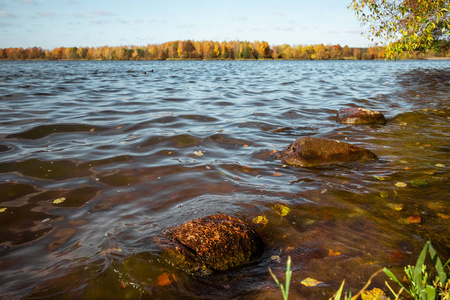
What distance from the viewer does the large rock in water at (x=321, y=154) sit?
536 centimetres

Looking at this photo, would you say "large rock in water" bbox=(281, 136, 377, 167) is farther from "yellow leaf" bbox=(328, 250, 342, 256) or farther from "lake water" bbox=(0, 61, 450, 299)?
"yellow leaf" bbox=(328, 250, 342, 256)

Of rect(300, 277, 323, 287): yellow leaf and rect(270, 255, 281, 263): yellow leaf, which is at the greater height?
rect(300, 277, 323, 287): yellow leaf

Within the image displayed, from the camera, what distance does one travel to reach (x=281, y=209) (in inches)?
148

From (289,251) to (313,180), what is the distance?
198cm

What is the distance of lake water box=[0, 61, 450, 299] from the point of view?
2.56m

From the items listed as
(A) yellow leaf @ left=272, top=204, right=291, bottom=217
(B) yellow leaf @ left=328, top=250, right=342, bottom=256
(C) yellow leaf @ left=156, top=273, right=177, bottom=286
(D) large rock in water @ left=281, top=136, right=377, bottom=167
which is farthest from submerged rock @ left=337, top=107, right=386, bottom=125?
(C) yellow leaf @ left=156, top=273, right=177, bottom=286

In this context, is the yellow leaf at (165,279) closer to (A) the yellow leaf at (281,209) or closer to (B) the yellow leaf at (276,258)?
(B) the yellow leaf at (276,258)

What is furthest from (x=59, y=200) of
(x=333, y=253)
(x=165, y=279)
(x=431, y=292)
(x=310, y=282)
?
(x=431, y=292)

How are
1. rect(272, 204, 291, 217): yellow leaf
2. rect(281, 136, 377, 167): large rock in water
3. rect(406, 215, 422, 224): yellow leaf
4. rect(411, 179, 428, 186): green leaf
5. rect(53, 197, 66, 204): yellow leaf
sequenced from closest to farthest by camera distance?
1. rect(406, 215, 422, 224): yellow leaf
2. rect(272, 204, 291, 217): yellow leaf
3. rect(53, 197, 66, 204): yellow leaf
4. rect(411, 179, 428, 186): green leaf
5. rect(281, 136, 377, 167): large rock in water

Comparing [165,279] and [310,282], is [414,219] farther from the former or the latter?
[165,279]

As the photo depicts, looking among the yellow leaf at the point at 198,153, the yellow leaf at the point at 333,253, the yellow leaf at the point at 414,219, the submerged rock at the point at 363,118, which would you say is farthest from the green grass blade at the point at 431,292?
the submerged rock at the point at 363,118

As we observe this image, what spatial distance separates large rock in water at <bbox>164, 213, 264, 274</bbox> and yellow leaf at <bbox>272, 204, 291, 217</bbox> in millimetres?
706

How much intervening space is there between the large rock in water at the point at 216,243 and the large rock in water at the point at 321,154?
2.66 metres

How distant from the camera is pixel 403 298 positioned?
2211 millimetres
